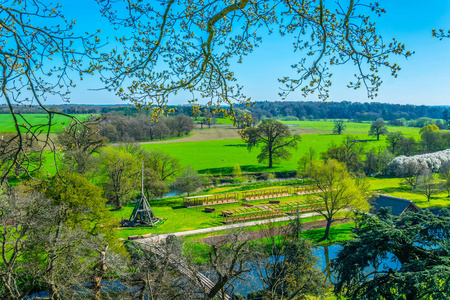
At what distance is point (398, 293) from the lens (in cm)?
937

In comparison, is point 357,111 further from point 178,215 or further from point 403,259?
point 403,259

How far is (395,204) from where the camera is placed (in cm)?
2862

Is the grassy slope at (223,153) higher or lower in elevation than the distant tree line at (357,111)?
lower

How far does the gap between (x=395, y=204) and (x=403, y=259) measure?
772 inches

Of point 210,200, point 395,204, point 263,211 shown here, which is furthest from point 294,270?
point 210,200

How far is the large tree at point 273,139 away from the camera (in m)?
48.4

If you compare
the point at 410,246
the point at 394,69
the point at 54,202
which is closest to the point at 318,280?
the point at 410,246

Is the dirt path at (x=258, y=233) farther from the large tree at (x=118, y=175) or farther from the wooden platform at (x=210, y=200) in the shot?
the large tree at (x=118, y=175)

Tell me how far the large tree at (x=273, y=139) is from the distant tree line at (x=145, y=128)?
2230 centimetres

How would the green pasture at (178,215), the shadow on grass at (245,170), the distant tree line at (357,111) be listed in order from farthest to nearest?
1. the distant tree line at (357,111)
2. the shadow on grass at (245,170)
3. the green pasture at (178,215)

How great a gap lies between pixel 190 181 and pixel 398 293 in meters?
28.1

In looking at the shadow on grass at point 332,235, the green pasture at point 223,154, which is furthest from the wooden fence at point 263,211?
the green pasture at point 223,154

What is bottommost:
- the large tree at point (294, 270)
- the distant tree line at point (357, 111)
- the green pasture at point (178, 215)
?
the green pasture at point (178, 215)

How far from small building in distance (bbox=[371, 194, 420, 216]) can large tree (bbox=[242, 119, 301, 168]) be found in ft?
65.7
